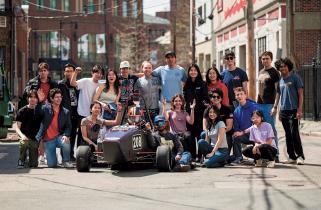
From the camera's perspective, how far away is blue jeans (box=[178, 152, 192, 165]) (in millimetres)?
13016

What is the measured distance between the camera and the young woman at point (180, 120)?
14098mm

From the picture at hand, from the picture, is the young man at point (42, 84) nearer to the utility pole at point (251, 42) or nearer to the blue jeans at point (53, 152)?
the blue jeans at point (53, 152)

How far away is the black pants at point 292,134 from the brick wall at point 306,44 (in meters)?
17.5

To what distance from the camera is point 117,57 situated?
93688mm

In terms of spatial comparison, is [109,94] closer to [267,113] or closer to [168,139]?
[168,139]

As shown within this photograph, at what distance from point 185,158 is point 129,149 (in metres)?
1.06

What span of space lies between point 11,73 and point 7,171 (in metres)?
29.1

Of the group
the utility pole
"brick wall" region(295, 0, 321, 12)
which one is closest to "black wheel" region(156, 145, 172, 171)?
the utility pole

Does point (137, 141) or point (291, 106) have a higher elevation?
point (291, 106)

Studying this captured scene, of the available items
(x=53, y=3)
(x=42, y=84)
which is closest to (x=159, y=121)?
(x=42, y=84)

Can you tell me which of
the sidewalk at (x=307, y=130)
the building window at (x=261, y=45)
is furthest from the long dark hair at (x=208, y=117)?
the building window at (x=261, y=45)

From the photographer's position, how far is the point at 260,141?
13648mm

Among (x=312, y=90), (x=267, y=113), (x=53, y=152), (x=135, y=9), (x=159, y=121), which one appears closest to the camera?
(x=159, y=121)

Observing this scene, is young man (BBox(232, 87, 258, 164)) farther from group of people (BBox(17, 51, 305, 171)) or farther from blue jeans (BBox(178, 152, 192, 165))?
blue jeans (BBox(178, 152, 192, 165))
